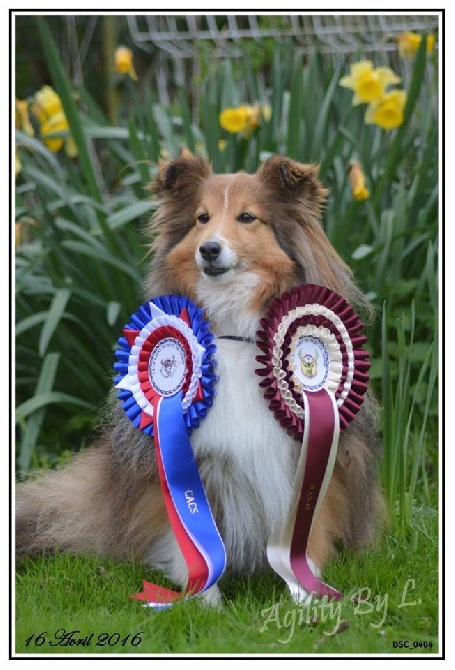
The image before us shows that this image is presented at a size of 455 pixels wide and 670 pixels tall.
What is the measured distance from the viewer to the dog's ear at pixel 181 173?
3.45m

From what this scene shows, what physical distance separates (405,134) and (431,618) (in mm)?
2913

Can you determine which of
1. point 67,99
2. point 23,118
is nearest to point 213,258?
point 67,99

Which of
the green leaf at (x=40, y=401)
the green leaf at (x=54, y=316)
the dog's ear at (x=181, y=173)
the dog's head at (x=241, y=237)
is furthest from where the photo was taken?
the green leaf at (x=40, y=401)

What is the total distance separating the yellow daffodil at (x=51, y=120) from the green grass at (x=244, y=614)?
8.81 feet

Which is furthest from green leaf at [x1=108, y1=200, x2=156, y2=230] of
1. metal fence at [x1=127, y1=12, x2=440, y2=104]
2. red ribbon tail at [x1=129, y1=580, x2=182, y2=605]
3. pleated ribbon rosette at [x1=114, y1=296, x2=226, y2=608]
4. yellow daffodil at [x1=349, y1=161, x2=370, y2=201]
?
red ribbon tail at [x1=129, y1=580, x2=182, y2=605]

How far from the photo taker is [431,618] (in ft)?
9.94

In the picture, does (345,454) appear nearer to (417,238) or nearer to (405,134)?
(417,238)

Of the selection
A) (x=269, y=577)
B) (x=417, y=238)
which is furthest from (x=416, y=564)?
(x=417, y=238)

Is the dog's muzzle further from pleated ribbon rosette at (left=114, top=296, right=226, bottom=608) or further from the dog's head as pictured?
pleated ribbon rosette at (left=114, top=296, right=226, bottom=608)

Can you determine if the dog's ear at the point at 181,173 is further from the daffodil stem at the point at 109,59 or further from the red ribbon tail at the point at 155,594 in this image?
the daffodil stem at the point at 109,59

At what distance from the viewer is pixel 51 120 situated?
5.32 metres

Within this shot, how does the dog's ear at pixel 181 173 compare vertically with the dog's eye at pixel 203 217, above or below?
above

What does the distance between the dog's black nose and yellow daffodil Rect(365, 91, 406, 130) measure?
204 cm

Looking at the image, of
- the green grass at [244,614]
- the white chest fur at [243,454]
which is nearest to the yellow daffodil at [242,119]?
the white chest fur at [243,454]
